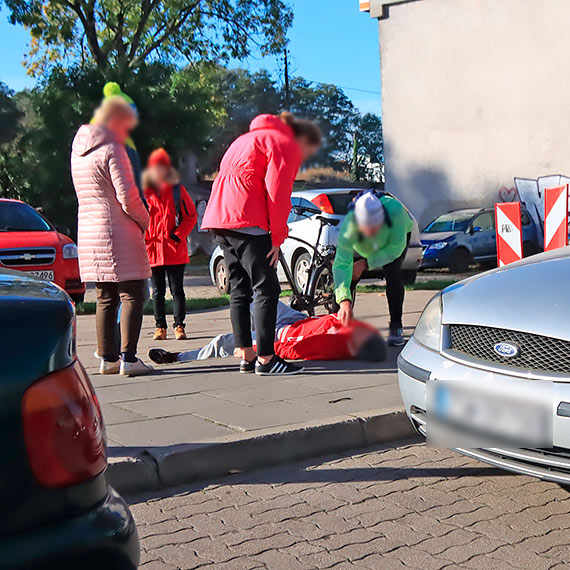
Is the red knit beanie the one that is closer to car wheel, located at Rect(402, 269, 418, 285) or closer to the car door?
car wheel, located at Rect(402, 269, 418, 285)

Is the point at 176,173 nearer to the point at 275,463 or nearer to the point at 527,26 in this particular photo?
the point at 275,463

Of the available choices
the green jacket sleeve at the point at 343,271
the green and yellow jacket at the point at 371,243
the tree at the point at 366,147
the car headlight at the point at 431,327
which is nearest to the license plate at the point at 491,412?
the car headlight at the point at 431,327

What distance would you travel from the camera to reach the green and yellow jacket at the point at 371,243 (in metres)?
4.57

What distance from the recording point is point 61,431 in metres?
1.89

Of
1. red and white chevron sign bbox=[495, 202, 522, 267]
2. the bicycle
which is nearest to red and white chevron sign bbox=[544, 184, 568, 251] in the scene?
red and white chevron sign bbox=[495, 202, 522, 267]

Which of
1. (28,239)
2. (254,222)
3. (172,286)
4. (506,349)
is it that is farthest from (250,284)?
(28,239)

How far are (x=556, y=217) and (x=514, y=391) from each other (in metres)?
4.94

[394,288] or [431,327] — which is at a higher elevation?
[431,327]

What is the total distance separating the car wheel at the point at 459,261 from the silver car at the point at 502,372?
1606cm

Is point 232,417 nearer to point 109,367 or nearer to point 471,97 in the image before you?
point 109,367

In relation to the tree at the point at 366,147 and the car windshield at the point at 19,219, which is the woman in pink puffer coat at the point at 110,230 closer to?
the tree at the point at 366,147

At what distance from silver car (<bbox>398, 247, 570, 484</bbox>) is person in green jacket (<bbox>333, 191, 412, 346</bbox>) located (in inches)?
24.4

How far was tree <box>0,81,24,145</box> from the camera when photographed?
32.9 meters

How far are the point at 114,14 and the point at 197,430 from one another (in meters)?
30.5
